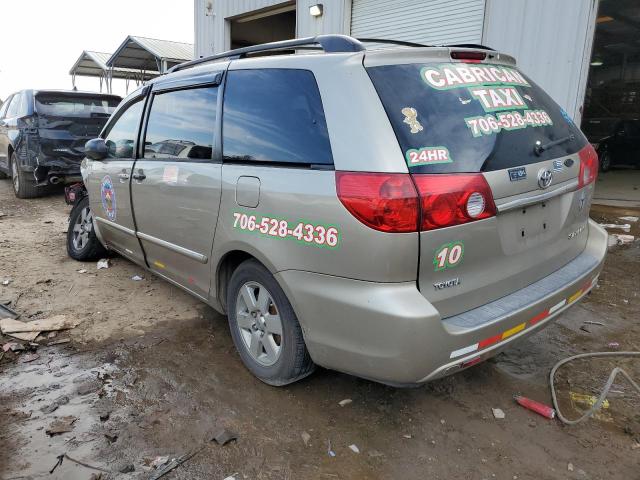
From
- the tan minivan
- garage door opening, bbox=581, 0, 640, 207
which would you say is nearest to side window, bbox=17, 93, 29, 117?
the tan minivan

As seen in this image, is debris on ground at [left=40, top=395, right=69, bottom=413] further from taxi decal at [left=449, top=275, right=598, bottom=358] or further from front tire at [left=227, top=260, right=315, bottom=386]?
taxi decal at [left=449, top=275, right=598, bottom=358]

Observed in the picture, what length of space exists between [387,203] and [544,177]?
91 centimetres

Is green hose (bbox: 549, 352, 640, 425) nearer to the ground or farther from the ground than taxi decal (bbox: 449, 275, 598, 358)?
nearer to the ground

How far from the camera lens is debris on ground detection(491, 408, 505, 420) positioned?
2.62 m

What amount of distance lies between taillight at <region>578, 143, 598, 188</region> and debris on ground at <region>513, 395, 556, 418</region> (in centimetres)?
121

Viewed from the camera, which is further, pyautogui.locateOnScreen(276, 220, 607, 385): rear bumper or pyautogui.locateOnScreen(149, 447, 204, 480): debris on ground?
pyautogui.locateOnScreen(149, 447, 204, 480): debris on ground

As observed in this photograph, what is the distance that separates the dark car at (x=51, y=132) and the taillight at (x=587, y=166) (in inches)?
311

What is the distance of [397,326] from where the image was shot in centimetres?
203

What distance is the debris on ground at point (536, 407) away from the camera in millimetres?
2604

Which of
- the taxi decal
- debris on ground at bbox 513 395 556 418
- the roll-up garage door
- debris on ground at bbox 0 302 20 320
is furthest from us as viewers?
the roll-up garage door

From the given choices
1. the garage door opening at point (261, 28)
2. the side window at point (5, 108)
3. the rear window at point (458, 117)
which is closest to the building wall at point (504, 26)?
the garage door opening at point (261, 28)

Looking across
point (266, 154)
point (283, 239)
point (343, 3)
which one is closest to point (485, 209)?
point (283, 239)

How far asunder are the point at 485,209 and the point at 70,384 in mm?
2530

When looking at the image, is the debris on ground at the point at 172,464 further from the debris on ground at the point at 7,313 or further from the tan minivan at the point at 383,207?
the debris on ground at the point at 7,313
